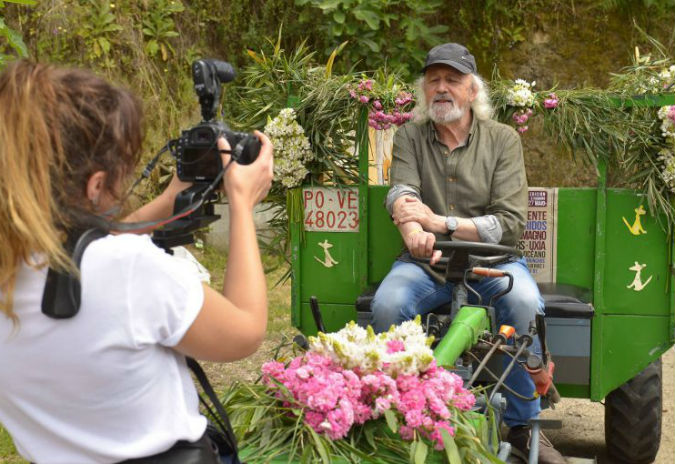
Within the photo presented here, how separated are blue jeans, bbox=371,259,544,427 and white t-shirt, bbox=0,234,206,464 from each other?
6.97 ft

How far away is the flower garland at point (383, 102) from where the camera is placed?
13.4 ft

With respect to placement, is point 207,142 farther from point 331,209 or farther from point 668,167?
point 668,167

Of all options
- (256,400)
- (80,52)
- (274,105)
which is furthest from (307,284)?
(80,52)

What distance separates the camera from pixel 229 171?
66.8 inches

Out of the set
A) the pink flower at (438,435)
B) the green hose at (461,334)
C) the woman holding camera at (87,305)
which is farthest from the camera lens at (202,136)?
the green hose at (461,334)

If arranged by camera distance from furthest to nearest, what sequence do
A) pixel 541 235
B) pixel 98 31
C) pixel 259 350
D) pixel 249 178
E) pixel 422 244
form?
1. pixel 98 31
2. pixel 259 350
3. pixel 541 235
4. pixel 422 244
5. pixel 249 178

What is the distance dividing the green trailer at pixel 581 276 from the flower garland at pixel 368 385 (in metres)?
1.62

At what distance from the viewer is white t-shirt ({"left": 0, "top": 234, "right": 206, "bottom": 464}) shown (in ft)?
4.75

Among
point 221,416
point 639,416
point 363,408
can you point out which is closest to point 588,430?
point 639,416

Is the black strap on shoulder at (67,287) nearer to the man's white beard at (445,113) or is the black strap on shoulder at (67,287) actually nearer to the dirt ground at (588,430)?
the man's white beard at (445,113)

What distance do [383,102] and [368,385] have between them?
225 centimetres

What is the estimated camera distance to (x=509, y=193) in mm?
3801

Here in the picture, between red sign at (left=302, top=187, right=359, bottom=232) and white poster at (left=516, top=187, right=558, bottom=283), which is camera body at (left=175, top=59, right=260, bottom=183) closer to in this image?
red sign at (left=302, top=187, right=359, bottom=232)

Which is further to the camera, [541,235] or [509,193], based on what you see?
[541,235]
